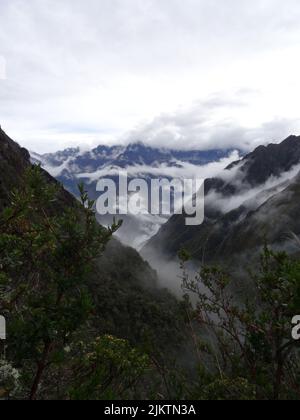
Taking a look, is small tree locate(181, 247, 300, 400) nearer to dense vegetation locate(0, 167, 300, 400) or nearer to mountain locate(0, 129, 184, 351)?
dense vegetation locate(0, 167, 300, 400)

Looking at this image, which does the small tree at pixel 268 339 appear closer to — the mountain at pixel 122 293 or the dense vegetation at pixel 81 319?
the dense vegetation at pixel 81 319

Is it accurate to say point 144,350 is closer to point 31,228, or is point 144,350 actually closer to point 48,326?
point 48,326

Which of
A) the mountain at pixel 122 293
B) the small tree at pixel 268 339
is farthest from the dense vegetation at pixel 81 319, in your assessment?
the mountain at pixel 122 293

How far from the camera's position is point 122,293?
298 ft

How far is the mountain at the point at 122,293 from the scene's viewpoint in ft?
255

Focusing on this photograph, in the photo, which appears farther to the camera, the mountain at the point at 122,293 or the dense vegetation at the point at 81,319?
the mountain at the point at 122,293

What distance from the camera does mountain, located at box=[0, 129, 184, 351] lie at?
77.7 metres

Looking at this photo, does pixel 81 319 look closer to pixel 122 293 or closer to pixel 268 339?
pixel 268 339

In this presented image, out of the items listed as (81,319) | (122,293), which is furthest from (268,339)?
(122,293)

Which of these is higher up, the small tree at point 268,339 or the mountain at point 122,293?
the mountain at point 122,293

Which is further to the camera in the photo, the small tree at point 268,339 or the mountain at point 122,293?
the mountain at point 122,293
